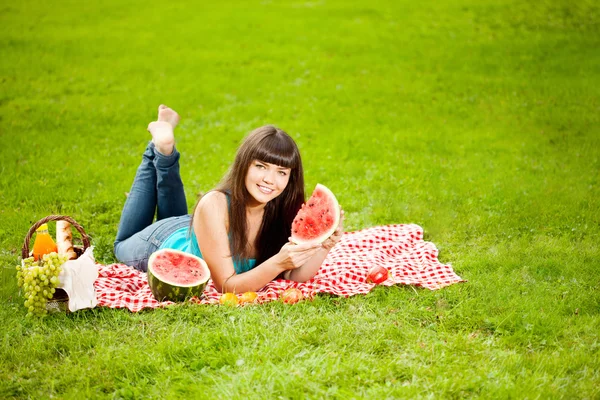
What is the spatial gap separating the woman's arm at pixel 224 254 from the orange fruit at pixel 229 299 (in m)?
0.14

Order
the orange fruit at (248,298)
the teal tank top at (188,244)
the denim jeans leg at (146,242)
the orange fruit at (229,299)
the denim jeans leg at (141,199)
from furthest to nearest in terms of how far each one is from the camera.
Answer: the denim jeans leg at (141,199)
the denim jeans leg at (146,242)
the teal tank top at (188,244)
the orange fruit at (248,298)
the orange fruit at (229,299)

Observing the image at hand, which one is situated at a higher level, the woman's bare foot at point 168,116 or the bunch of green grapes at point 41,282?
the woman's bare foot at point 168,116

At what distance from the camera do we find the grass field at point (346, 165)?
159 inches

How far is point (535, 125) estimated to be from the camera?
33.7 ft

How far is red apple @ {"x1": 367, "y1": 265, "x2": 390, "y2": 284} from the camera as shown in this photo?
533 cm

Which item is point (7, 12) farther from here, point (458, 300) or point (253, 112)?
point (458, 300)

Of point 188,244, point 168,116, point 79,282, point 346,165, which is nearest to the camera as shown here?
point 79,282

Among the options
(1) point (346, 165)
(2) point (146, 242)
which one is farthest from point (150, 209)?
(1) point (346, 165)

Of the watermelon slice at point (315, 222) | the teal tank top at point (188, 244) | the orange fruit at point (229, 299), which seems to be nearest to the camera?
the orange fruit at point (229, 299)

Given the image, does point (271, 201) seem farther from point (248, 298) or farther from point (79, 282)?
point (79, 282)

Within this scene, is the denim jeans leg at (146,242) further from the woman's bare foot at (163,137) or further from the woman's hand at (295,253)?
the woman's hand at (295,253)

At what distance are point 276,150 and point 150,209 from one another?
5.71 feet

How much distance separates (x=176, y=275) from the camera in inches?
193

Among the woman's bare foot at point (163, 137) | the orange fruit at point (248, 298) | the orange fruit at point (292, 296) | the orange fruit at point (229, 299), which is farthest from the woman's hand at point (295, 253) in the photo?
the woman's bare foot at point (163, 137)
